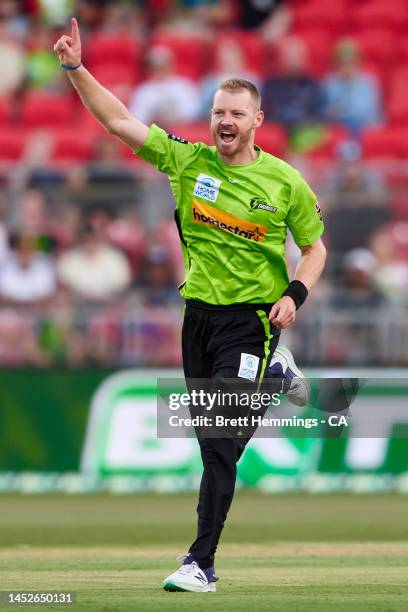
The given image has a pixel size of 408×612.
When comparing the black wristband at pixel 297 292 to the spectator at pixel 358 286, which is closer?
the black wristband at pixel 297 292

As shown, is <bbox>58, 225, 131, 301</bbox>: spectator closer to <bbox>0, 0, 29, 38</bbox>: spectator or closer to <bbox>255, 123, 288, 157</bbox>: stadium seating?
<bbox>255, 123, 288, 157</bbox>: stadium seating

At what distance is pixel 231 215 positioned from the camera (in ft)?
23.1

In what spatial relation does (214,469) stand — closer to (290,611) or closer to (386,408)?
(290,611)

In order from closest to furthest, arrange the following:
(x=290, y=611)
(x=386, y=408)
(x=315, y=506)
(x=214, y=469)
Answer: (x=290, y=611)
(x=214, y=469)
(x=315, y=506)
(x=386, y=408)

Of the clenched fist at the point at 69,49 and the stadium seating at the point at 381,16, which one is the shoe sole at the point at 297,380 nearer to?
the clenched fist at the point at 69,49

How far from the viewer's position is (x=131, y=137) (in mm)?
6965

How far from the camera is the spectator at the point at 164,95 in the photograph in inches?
647

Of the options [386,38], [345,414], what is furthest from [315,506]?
[386,38]

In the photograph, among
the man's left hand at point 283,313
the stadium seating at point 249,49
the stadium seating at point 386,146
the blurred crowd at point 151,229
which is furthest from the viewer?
the stadium seating at point 249,49

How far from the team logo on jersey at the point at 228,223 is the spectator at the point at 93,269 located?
6.37 metres

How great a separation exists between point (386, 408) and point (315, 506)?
152cm

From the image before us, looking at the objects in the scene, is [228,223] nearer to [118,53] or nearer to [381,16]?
[118,53]

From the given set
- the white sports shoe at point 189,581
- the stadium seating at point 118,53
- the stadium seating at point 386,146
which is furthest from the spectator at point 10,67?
the white sports shoe at point 189,581

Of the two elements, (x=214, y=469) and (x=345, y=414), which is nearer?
(x=214, y=469)
